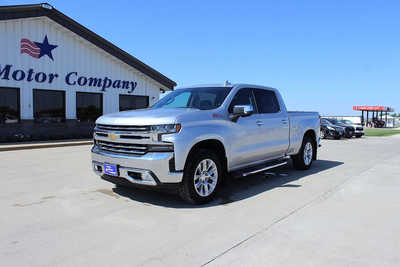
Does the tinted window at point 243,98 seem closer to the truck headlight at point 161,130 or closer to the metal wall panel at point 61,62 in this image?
the truck headlight at point 161,130

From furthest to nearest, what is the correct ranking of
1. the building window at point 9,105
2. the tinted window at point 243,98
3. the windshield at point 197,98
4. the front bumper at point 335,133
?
the front bumper at point 335,133 < the building window at point 9,105 < the tinted window at point 243,98 < the windshield at point 197,98

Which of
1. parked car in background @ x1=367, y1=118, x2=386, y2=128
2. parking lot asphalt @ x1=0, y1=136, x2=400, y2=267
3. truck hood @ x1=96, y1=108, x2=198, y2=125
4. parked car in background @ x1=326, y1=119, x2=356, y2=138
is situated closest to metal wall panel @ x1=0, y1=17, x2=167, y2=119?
parking lot asphalt @ x1=0, y1=136, x2=400, y2=267

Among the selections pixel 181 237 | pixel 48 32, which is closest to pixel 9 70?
pixel 48 32

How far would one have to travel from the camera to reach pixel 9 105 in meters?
14.5

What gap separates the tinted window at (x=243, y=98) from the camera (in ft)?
19.5

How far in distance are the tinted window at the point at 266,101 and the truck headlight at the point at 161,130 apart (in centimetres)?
248

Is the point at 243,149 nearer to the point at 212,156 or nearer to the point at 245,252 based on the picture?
the point at 212,156

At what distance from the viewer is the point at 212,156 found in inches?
204

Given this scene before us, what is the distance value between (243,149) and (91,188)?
9.63ft

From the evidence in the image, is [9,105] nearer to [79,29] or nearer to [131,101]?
[79,29]

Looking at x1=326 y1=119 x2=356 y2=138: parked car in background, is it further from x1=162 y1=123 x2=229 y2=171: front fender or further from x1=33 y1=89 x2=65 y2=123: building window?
x1=162 y1=123 x2=229 y2=171: front fender

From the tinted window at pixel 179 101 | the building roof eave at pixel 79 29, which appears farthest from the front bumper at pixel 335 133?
the tinted window at pixel 179 101

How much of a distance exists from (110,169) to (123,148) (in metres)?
0.40

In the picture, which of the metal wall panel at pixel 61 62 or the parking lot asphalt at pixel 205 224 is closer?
the parking lot asphalt at pixel 205 224
